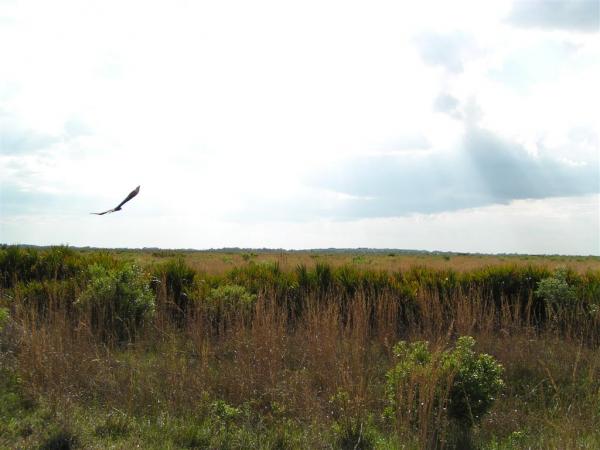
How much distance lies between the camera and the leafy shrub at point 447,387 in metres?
4.78

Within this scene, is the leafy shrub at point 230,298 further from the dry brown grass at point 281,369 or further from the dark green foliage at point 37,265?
the dark green foliage at point 37,265

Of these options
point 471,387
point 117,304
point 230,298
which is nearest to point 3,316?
point 117,304

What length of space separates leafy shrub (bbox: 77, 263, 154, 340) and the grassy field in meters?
0.02

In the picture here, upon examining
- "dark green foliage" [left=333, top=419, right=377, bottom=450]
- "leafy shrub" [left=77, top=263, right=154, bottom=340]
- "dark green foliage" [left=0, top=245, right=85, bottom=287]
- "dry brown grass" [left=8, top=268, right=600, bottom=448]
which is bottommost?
"dark green foliage" [left=333, top=419, right=377, bottom=450]

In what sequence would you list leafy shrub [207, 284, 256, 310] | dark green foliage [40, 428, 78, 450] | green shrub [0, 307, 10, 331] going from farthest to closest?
leafy shrub [207, 284, 256, 310] < green shrub [0, 307, 10, 331] < dark green foliage [40, 428, 78, 450]

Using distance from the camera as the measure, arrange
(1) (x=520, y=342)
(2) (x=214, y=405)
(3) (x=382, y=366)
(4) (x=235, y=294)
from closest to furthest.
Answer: (2) (x=214, y=405)
(3) (x=382, y=366)
(1) (x=520, y=342)
(4) (x=235, y=294)

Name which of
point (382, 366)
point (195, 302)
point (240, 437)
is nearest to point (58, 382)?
point (240, 437)

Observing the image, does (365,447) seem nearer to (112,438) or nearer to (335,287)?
(112,438)

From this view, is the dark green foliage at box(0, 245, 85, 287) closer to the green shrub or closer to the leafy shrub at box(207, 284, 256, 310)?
the leafy shrub at box(207, 284, 256, 310)

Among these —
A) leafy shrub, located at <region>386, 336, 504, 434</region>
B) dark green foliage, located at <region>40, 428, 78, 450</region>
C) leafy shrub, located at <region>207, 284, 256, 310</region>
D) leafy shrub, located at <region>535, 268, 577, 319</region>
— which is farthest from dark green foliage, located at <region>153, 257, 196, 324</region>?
leafy shrub, located at <region>535, 268, 577, 319</region>

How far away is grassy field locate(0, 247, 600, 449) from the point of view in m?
4.84

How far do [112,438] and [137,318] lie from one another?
369 cm

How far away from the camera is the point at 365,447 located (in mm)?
4668

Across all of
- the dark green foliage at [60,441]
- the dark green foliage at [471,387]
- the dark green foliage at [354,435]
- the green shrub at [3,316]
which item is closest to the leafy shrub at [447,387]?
the dark green foliage at [471,387]
